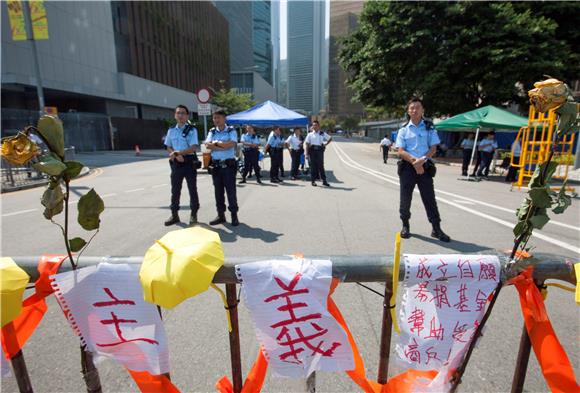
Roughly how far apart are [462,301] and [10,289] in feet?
5.50

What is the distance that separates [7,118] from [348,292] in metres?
22.1

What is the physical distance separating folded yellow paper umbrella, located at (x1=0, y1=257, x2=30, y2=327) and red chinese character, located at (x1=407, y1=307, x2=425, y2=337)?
147cm

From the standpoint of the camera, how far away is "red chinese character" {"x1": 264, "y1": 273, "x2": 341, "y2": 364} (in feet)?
4.05

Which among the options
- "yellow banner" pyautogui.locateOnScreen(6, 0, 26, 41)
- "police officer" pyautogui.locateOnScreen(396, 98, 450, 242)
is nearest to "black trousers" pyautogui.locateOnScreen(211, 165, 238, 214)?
"police officer" pyautogui.locateOnScreen(396, 98, 450, 242)

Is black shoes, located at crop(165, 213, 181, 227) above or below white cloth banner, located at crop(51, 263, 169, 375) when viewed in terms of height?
below

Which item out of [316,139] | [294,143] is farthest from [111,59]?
[316,139]

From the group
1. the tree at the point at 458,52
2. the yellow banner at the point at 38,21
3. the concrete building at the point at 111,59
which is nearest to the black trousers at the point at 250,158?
the yellow banner at the point at 38,21

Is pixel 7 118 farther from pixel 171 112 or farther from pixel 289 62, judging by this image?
pixel 289 62

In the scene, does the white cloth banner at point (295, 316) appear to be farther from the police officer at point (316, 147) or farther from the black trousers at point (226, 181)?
the police officer at point (316, 147)

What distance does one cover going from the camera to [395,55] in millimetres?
20391

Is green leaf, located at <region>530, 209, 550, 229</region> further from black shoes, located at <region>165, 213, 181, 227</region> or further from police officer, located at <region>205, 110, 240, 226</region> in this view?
black shoes, located at <region>165, 213, 181, 227</region>

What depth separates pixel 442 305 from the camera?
132cm

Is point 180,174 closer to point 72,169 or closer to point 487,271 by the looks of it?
point 72,169

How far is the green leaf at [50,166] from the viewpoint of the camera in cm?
106
